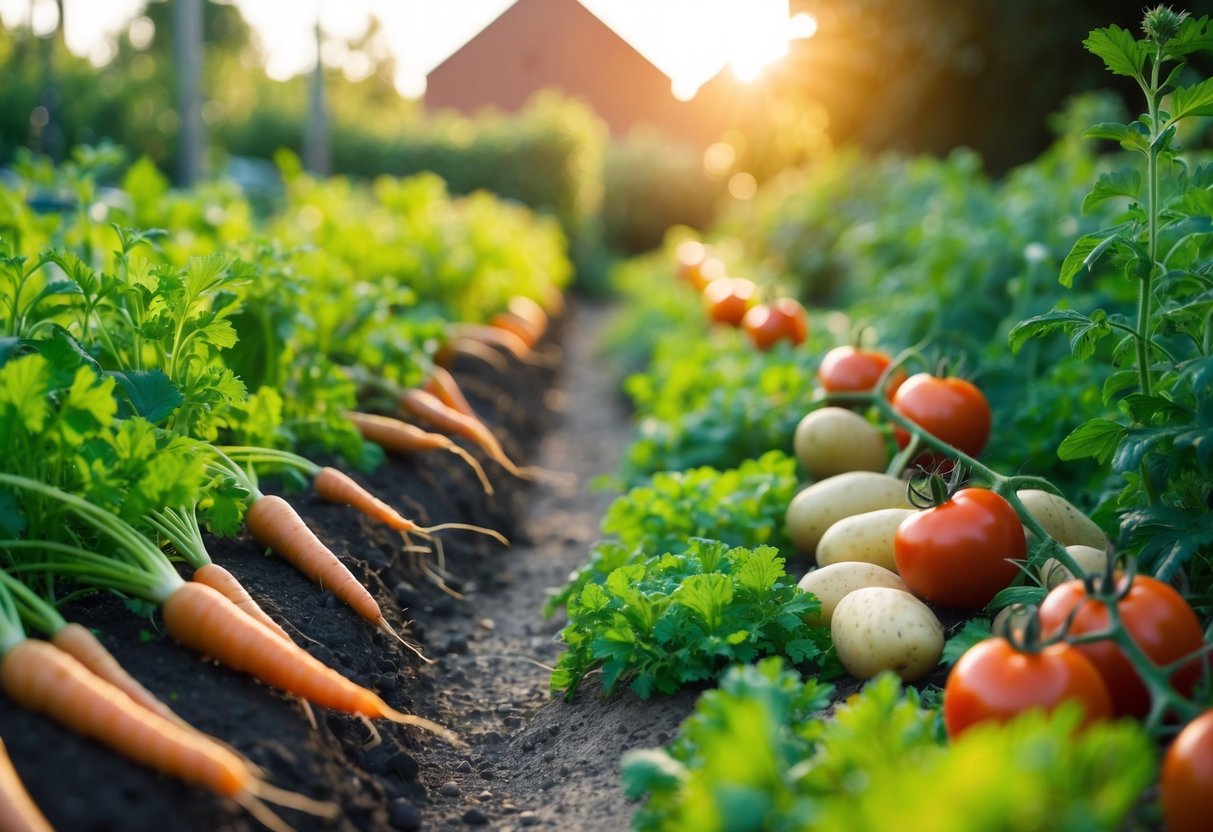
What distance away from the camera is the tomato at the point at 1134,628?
212cm

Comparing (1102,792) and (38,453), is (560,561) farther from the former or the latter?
(1102,792)

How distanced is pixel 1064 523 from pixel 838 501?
29.7 inches

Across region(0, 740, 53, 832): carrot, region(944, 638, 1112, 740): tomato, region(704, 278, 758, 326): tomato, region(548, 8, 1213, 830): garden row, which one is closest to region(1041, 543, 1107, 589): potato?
region(548, 8, 1213, 830): garden row

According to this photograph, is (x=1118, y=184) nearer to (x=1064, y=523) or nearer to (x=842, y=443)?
(x=1064, y=523)

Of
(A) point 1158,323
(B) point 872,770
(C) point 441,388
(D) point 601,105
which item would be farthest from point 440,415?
(D) point 601,105

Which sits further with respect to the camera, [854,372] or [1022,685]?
[854,372]

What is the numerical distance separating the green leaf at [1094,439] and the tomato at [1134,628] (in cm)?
57

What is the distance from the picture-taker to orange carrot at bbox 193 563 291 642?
261 cm

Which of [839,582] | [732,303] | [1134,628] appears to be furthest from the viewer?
[732,303]

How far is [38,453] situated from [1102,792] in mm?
2262

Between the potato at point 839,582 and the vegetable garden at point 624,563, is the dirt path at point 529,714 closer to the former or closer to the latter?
the vegetable garden at point 624,563

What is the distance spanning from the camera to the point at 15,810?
1.76 m

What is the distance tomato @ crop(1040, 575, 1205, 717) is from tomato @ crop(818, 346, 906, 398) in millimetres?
2048

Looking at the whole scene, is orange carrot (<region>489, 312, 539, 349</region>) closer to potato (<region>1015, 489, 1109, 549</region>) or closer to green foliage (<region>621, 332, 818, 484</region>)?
green foliage (<region>621, 332, 818, 484</region>)
